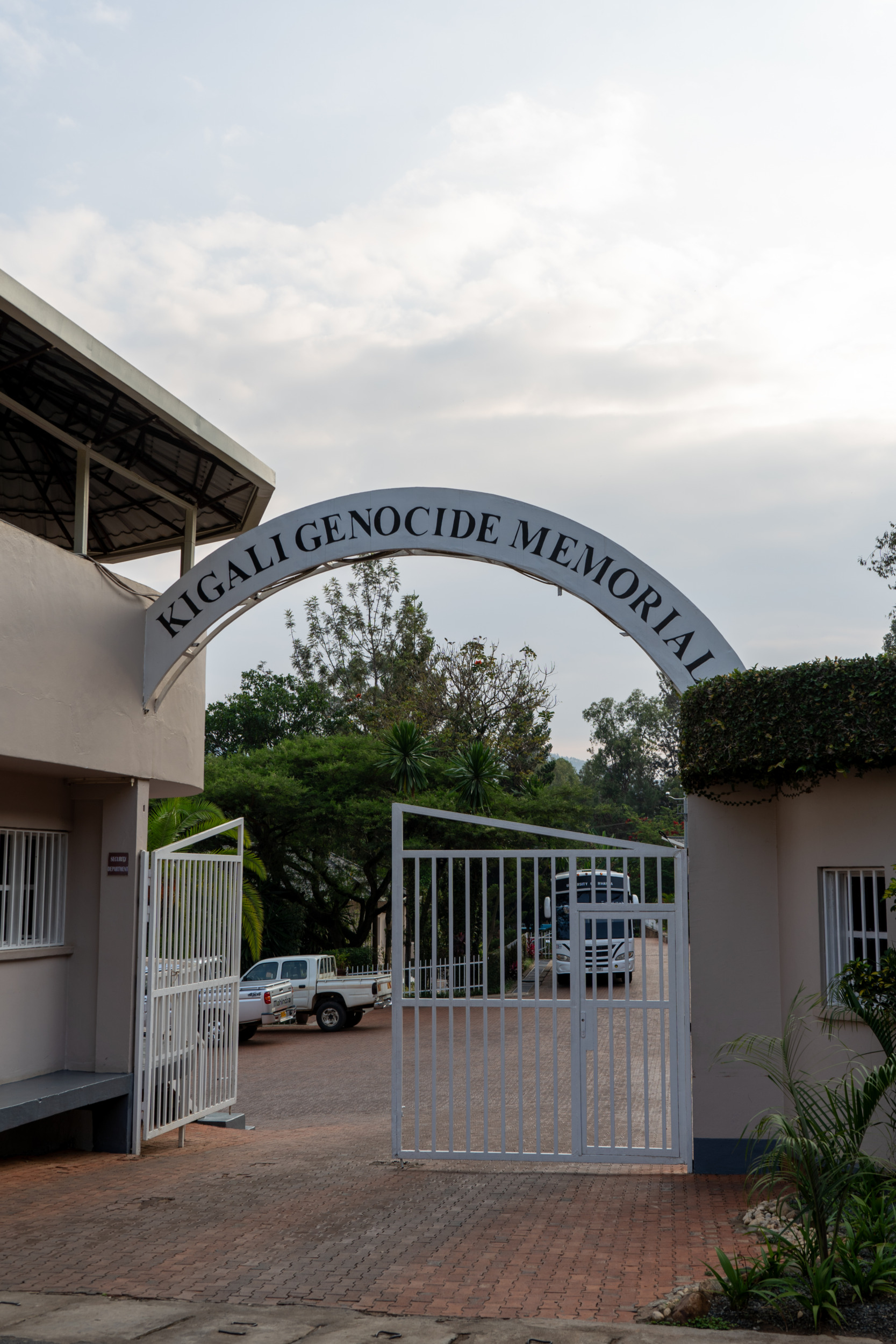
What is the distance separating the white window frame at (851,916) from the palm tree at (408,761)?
20357 millimetres

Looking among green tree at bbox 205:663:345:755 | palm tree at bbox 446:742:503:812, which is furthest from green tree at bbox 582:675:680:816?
palm tree at bbox 446:742:503:812

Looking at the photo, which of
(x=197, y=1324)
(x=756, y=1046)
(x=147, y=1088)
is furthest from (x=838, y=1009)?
(x=147, y=1088)

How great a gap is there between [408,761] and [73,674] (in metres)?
19.5

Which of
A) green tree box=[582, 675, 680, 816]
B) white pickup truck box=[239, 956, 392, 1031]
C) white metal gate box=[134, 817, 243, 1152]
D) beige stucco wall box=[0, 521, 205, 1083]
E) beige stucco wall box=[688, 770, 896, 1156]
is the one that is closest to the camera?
beige stucco wall box=[688, 770, 896, 1156]

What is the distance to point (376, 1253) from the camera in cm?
666

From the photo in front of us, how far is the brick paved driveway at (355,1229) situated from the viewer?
236 inches

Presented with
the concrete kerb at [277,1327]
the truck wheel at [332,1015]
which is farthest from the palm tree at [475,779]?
the concrete kerb at [277,1327]

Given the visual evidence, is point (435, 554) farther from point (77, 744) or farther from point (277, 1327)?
point (277, 1327)

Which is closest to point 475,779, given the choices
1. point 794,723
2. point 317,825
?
point 317,825

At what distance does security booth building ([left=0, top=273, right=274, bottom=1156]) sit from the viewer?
9023 mm

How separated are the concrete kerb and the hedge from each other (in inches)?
152

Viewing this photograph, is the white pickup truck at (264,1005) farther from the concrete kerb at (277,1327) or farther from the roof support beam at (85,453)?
the concrete kerb at (277,1327)

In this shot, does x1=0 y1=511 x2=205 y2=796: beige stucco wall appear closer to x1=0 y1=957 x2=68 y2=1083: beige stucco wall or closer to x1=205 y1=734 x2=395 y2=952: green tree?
x1=0 y1=957 x2=68 y2=1083: beige stucco wall

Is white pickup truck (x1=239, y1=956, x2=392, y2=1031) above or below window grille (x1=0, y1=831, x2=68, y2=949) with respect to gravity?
below
